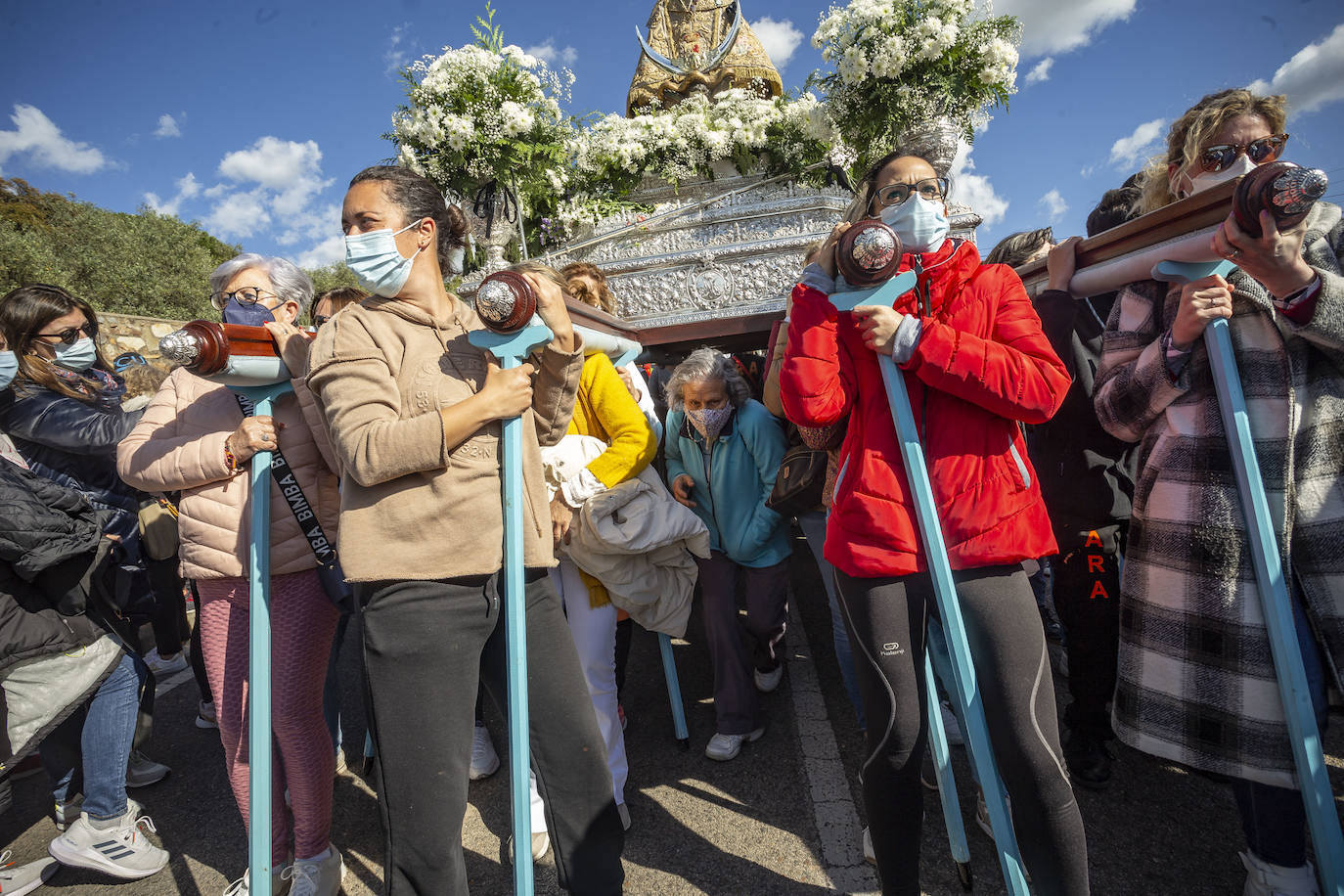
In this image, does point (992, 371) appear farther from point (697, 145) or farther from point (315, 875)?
point (697, 145)

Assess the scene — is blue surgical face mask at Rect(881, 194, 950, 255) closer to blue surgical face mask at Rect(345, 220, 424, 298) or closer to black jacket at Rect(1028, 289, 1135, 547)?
black jacket at Rect(1028, 289, 1135, 547)

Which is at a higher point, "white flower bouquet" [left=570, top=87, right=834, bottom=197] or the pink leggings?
"white flower bouquet" [left=570, top=87, right=834, bottom=197]

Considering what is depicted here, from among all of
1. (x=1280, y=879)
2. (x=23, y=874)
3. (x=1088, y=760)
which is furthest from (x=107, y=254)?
(x=1280, y=879)

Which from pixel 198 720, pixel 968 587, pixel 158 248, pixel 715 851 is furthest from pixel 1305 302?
pixel 158 248

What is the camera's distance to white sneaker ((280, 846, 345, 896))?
7.09 ft

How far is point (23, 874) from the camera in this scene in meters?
2.51

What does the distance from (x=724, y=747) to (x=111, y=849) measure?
2410mm

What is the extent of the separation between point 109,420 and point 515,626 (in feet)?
7.73

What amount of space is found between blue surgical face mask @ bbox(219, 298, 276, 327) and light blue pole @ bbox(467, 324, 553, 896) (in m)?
1.13

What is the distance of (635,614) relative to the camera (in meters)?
2.65

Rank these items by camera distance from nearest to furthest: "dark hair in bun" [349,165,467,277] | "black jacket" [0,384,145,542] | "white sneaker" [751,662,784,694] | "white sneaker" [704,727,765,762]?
"dark hair in bun" [349,165,467,277], "black jacket" [0,384,145,542], "white sneaker" [704,727,765,762], "white sneaker" [751,662,784,694]

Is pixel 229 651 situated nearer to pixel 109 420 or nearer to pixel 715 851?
pixel 109 420

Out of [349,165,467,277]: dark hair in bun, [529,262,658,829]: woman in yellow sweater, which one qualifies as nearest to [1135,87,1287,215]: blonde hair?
[529,262,658,829]: woman in yellow sweater

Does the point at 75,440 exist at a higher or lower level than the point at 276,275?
lower
